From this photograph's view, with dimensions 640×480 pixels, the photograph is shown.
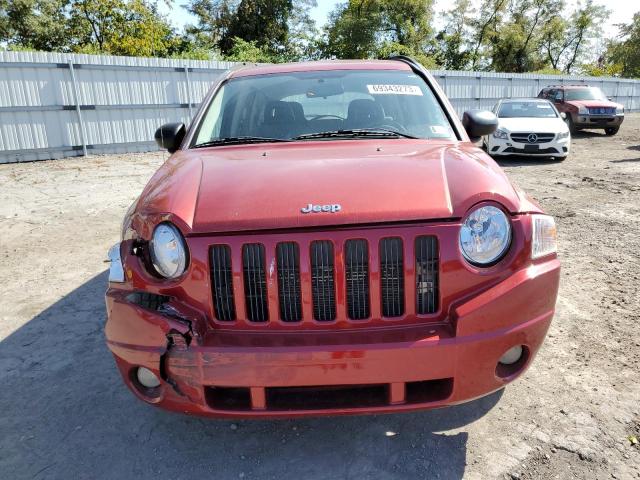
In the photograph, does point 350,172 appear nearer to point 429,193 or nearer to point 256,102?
point 429,193

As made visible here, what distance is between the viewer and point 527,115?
40.5 ft

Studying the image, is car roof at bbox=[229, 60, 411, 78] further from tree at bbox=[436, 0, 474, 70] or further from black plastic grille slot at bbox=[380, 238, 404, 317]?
tree at bbox=[436, 0, 474, 70]

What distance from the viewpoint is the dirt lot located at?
7.30ft

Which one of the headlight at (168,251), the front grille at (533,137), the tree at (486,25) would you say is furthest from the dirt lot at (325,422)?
the tree at (486,25)

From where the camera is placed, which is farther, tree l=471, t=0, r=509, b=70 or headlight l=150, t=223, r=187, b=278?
tree l=471, t=0, r=509, b=70

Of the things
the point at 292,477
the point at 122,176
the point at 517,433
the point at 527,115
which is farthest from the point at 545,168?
the point at 292,477

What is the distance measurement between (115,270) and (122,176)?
28.0 ft

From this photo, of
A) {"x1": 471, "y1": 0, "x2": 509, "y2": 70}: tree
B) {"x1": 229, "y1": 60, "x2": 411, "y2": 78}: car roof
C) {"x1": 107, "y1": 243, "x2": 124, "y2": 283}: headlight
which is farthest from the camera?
{"x1": 471, "y1": 0, "x2": 509, "y2": 70}: tree

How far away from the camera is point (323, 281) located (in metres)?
1.97

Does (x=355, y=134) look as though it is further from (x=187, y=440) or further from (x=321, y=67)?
(x=187, y=440)

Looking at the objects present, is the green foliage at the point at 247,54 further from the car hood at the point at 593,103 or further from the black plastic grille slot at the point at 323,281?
the black plastic grille slot at the point at 323,281

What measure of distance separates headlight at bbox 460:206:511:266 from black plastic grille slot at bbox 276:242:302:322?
68 centimetres

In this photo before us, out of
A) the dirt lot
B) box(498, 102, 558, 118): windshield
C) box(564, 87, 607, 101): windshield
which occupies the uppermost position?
box(564, 87, 607, 101): windshield

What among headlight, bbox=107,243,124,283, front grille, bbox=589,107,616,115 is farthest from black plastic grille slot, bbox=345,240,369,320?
front grille, bbox=589,107,616,115
